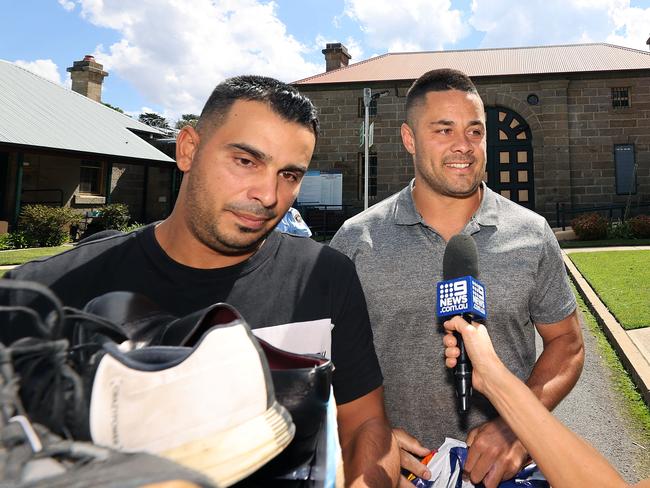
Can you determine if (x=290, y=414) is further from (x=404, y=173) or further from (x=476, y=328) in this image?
(x=404, y=173)

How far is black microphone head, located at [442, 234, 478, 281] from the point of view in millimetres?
2141

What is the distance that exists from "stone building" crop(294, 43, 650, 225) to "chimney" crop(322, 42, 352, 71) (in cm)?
463

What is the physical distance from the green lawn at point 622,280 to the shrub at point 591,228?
3.73m

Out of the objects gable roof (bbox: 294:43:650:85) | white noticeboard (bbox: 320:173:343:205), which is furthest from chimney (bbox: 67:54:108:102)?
white noticeboard (bbox: 320:173:343:205)

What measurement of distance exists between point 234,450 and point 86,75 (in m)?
31.5

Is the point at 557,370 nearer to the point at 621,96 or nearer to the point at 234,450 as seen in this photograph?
the point at 234,450

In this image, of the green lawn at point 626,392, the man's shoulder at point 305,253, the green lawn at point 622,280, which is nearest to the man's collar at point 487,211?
the man's shoulder at point 305,253

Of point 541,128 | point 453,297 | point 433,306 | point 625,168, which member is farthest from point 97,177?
point 625,168

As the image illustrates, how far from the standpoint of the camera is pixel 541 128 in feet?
75.9

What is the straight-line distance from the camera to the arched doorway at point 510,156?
77.2ft

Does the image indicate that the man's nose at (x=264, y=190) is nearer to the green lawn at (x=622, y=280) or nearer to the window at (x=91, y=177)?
the green lawn at (x=622, y=280)

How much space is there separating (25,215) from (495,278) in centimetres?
1858

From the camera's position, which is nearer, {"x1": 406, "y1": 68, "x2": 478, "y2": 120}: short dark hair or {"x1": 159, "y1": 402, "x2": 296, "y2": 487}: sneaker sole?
{"x1": 159, "y1": 402, "x2": 296, "y2": 487}: sneaker sole

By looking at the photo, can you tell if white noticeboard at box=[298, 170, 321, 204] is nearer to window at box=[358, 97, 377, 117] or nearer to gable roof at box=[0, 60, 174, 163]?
window at box=[358, 97, 377, 117]
